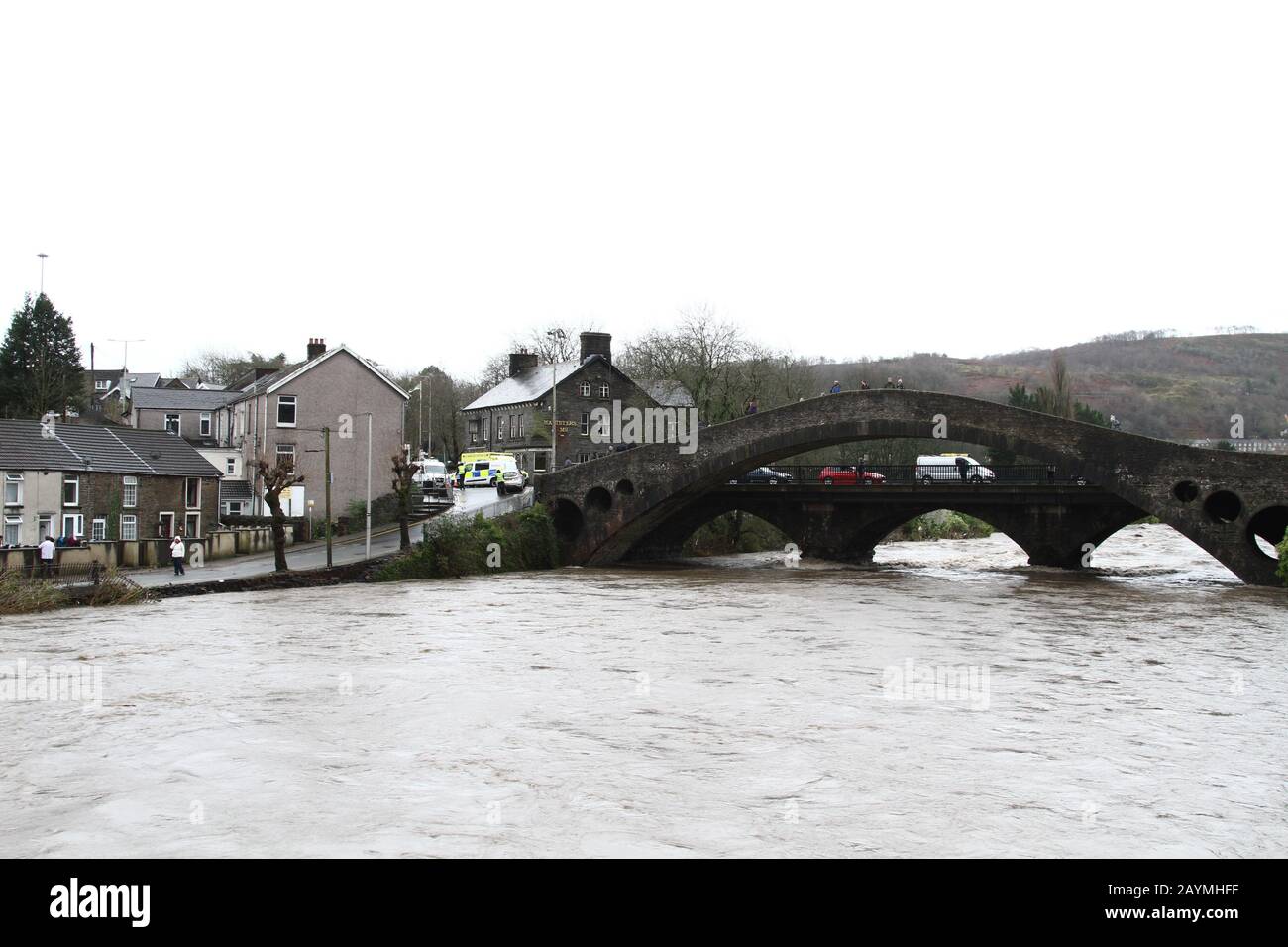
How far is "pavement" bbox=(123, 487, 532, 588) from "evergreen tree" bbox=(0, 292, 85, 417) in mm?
33661

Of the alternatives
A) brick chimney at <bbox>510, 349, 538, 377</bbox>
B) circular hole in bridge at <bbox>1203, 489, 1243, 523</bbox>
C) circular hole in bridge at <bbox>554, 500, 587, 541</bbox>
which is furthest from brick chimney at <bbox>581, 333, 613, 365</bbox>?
circular hole in bridge at <bbox>1203, 489, 1243, 523</bbox>

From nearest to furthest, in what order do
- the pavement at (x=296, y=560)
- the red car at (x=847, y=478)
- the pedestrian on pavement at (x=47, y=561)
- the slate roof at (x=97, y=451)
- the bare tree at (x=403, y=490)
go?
the pedestrian on pavement at (x=47, y=561), the pavement at (x=296, y=560), the bare tree at (x=403, y=490), the slate roof at (x=97, y=451), the red car at (x=847, y=478)

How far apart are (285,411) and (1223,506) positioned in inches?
1558

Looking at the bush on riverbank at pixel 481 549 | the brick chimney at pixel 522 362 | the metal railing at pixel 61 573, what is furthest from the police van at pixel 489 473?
the metal railing at pixel 61 573

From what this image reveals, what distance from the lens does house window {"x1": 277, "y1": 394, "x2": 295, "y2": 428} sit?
54656mm

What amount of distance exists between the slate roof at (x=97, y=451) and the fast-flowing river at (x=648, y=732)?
1390 centimetres

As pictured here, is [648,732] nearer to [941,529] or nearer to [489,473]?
[489,473]

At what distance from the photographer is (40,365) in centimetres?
7681

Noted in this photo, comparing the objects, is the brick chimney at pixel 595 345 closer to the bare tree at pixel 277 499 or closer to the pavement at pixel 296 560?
the pavement at pixel 296 560

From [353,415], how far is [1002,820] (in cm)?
4760

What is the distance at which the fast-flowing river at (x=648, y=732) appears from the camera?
1202 cm

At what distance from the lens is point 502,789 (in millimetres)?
13555
